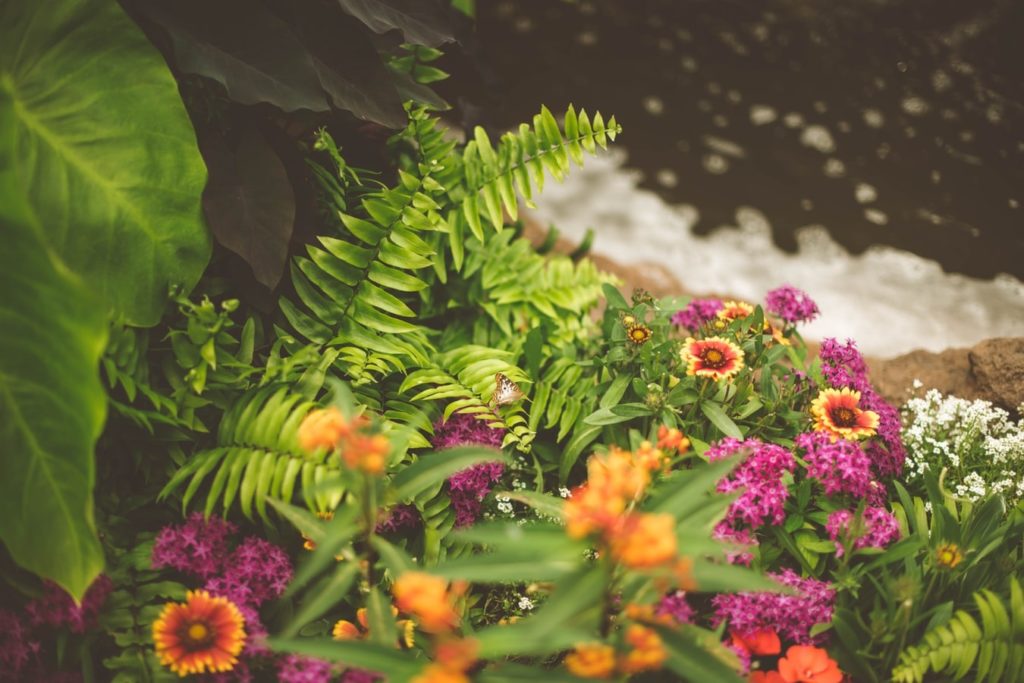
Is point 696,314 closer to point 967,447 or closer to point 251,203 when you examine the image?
point 967,447

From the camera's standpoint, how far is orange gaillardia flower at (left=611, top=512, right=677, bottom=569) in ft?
3.41

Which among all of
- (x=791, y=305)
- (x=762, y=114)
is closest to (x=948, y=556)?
(x=791, y=305)

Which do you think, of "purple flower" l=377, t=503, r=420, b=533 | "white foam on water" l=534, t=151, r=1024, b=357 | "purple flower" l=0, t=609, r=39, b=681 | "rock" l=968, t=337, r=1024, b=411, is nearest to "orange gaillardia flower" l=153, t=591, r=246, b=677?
"purple flower" l=0, t=609, r=39, b=681

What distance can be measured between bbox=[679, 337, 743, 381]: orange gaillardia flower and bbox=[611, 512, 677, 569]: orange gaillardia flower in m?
0.83

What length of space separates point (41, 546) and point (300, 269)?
88cm

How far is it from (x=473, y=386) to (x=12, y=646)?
1.16m

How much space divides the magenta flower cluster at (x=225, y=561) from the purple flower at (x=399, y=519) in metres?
0.27

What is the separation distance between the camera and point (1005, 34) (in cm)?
410

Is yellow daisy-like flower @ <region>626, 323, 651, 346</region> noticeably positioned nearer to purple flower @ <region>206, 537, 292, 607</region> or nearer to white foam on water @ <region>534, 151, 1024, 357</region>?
purple flower @ <region>206, 537, 292, 607</region>

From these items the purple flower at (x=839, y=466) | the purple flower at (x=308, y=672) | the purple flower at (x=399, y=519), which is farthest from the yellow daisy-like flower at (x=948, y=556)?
the purple flower at (x=308, y=672)

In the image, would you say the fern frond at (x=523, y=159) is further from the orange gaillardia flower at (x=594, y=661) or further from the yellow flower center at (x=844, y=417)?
the orange gaillardia flower at (x=594, y=661)

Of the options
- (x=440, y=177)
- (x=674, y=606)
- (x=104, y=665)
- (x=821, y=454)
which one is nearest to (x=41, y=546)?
(x=104, y=665)

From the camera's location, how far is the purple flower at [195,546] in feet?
5.52

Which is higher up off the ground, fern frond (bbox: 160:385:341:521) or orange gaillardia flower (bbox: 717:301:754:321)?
orange gaillardia flower (bbox: 717:301:754:321)
